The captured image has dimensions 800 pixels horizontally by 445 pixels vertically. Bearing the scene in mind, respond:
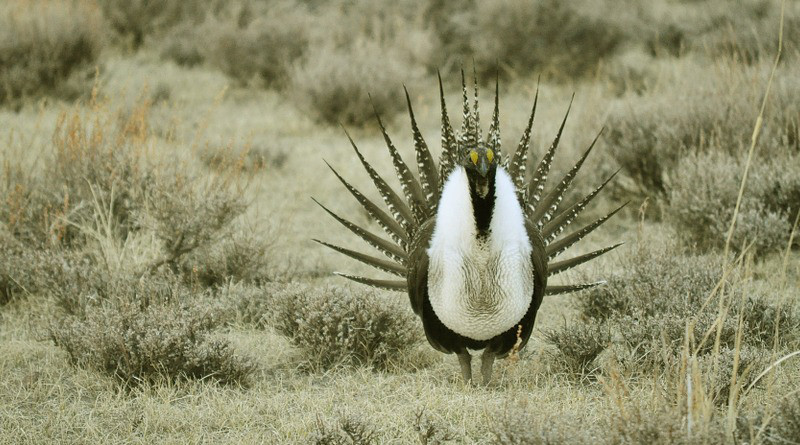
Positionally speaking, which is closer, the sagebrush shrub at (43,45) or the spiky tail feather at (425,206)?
the spiky tail feather at (425,206)

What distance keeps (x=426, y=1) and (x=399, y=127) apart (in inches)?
130

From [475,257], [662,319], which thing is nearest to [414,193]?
[475,257]

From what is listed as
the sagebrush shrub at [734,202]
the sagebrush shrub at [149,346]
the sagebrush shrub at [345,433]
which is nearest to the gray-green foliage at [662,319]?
the sagebrush shrub at [734,202]

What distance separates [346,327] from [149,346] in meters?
0.72

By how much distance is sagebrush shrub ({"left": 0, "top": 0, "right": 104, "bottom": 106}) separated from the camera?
727 centimetres

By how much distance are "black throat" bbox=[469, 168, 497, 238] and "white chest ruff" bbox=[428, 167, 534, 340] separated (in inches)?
0.6

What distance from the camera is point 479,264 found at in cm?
266

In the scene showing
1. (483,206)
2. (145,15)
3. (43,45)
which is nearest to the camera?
(483,206)

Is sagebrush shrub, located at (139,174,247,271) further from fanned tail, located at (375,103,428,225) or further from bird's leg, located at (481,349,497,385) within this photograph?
bird's leg, located at (481,349,497,385)

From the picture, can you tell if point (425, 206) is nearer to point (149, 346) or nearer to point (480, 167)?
point (480, 167)

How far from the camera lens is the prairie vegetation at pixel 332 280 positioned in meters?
2.62

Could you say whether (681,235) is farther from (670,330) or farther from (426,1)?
(426,1)

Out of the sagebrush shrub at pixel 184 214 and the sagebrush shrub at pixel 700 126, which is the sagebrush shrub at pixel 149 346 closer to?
the sagebrush shrub at pixel 184 214

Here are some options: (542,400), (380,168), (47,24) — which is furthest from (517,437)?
(47,24)
